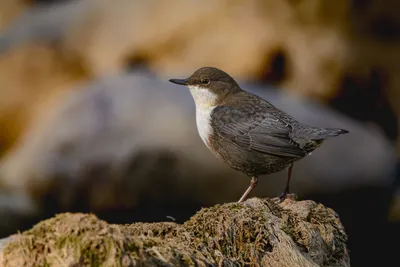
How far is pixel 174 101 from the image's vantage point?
8891 millimetres

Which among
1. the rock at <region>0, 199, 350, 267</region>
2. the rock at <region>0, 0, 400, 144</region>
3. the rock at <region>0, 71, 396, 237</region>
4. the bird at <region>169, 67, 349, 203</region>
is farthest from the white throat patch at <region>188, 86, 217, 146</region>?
the rock at <region>0, 0, 400, 144</region>

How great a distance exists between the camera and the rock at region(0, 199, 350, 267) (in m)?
2.55

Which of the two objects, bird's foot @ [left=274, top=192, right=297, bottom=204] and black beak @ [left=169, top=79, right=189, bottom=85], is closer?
bird's foot @ [left=274, top=192, right=297, bottom=204]

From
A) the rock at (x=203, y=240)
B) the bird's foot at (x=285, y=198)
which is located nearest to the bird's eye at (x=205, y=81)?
the bird's foot at (x=285, y=198)

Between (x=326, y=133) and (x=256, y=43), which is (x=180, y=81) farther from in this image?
(x=256, y=43)

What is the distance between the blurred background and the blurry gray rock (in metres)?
0.02

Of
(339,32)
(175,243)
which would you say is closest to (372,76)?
(339,32)

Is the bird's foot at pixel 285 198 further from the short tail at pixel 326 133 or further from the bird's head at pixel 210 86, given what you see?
the bird's head at pixel 210 86

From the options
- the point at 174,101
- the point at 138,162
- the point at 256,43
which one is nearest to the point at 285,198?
the point at 138,162

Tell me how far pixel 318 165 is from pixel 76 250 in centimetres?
679

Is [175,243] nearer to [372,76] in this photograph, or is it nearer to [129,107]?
[129,107]

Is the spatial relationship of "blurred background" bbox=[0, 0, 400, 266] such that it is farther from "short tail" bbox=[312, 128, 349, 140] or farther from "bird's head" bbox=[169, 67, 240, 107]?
"short tail" bbox=[312, 128, 349, 140]

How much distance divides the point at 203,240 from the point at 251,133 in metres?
→ 2.15

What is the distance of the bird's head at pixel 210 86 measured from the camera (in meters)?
5.57
